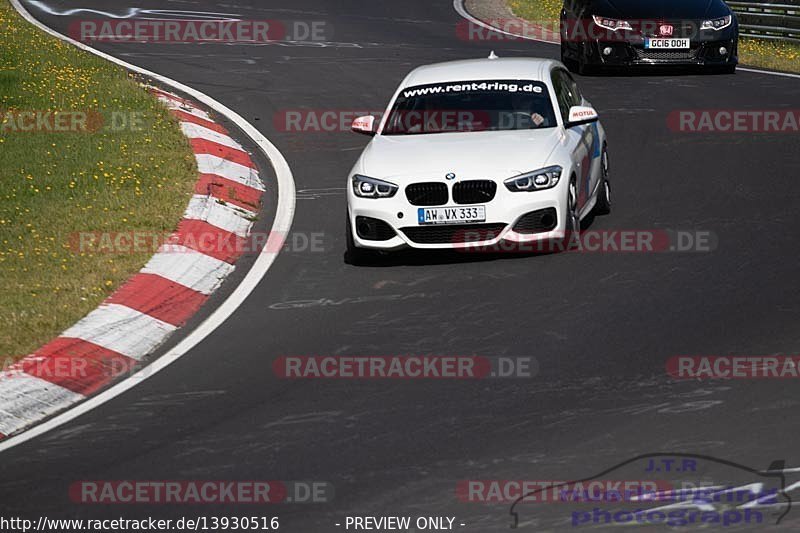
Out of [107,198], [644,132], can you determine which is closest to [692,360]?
[107,198]

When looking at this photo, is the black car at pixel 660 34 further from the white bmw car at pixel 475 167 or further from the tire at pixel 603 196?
the white bmw car at pixel 475 167

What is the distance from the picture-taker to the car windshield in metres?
12.7

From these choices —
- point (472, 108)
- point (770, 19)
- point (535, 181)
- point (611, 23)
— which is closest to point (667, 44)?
point (611, 23)

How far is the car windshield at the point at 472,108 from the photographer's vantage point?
12.7m

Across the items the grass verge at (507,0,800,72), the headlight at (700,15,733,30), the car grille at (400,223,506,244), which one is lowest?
the car grille at (400,223,506,244)

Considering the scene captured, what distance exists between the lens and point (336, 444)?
774 cm

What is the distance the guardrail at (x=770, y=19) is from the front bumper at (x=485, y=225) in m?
15.7

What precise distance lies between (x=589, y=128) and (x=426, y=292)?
3.06m

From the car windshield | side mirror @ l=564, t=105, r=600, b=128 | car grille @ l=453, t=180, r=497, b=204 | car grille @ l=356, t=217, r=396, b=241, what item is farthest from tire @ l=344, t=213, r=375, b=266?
side mirror @ l=564, t=105, r=600, b=128

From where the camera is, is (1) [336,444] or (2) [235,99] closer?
(1) [336,444]

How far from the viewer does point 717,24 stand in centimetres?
2116

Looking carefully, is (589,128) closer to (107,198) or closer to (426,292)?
(426,292)

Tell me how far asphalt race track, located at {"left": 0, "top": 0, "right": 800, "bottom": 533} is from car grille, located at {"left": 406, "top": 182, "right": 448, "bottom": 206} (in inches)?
21.0

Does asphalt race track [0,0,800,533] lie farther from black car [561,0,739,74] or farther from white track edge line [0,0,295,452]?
black car [561,0,739,74]
